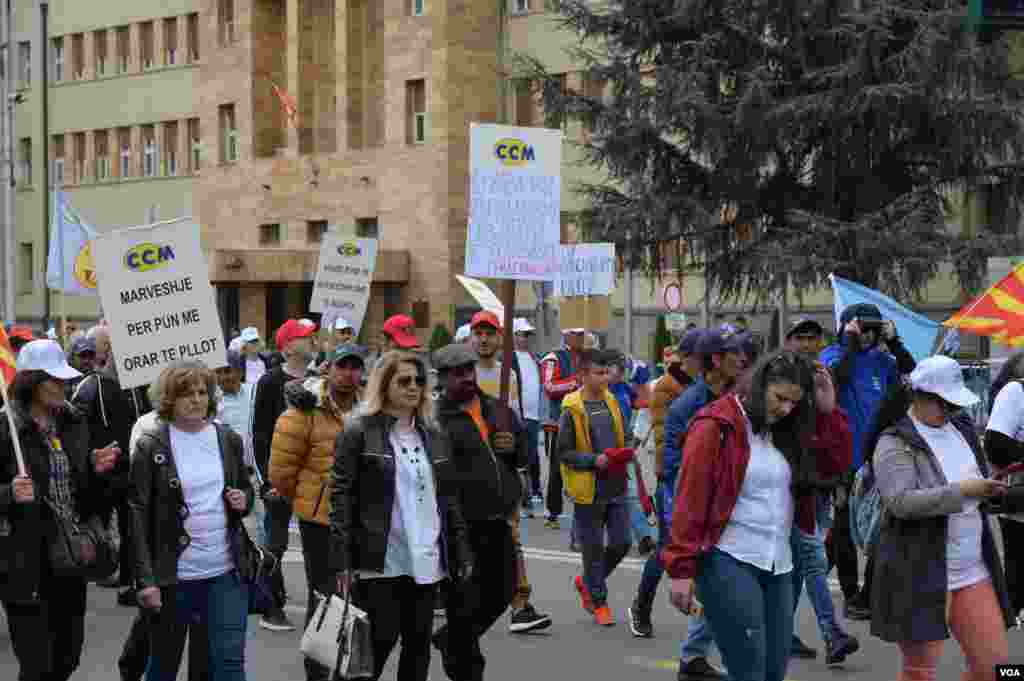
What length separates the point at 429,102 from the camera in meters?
55.2

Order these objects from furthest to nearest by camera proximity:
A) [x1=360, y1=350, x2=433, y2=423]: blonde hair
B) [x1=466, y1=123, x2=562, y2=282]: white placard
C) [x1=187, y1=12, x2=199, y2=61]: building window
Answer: [x1=187, y1=12, x2=199, y2=61]: building window
[x1=466, y1=123, x2=562, y2=282]: white placard
[x1=360, y1=350, x2=433, y2=423]: blonde hair

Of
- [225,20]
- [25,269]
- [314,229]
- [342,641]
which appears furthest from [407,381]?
[25,269]

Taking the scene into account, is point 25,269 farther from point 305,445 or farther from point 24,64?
point 305,445

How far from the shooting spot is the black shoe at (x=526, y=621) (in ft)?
38.1

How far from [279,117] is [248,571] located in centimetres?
5475

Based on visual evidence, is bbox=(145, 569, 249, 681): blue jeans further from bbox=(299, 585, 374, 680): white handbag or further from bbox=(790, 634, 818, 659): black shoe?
bbox=(790, 634, 818, 659): black shoe

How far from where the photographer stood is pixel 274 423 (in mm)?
11859

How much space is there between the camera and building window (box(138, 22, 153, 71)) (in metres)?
67.2

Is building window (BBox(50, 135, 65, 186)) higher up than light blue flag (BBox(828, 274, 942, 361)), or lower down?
higher up

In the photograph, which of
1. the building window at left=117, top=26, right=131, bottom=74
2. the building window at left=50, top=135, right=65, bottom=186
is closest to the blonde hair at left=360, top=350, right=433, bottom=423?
the building window at left=117, top=26, right=131, bottom=74

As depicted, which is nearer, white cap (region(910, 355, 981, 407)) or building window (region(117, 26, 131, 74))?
white cap (region(910, 355, 981, 407))

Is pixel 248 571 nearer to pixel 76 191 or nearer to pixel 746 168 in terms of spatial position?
pixel 746 168

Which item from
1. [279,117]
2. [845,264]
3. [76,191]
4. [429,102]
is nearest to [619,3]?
[845,264]

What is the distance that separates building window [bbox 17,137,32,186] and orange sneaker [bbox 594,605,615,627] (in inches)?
2485
